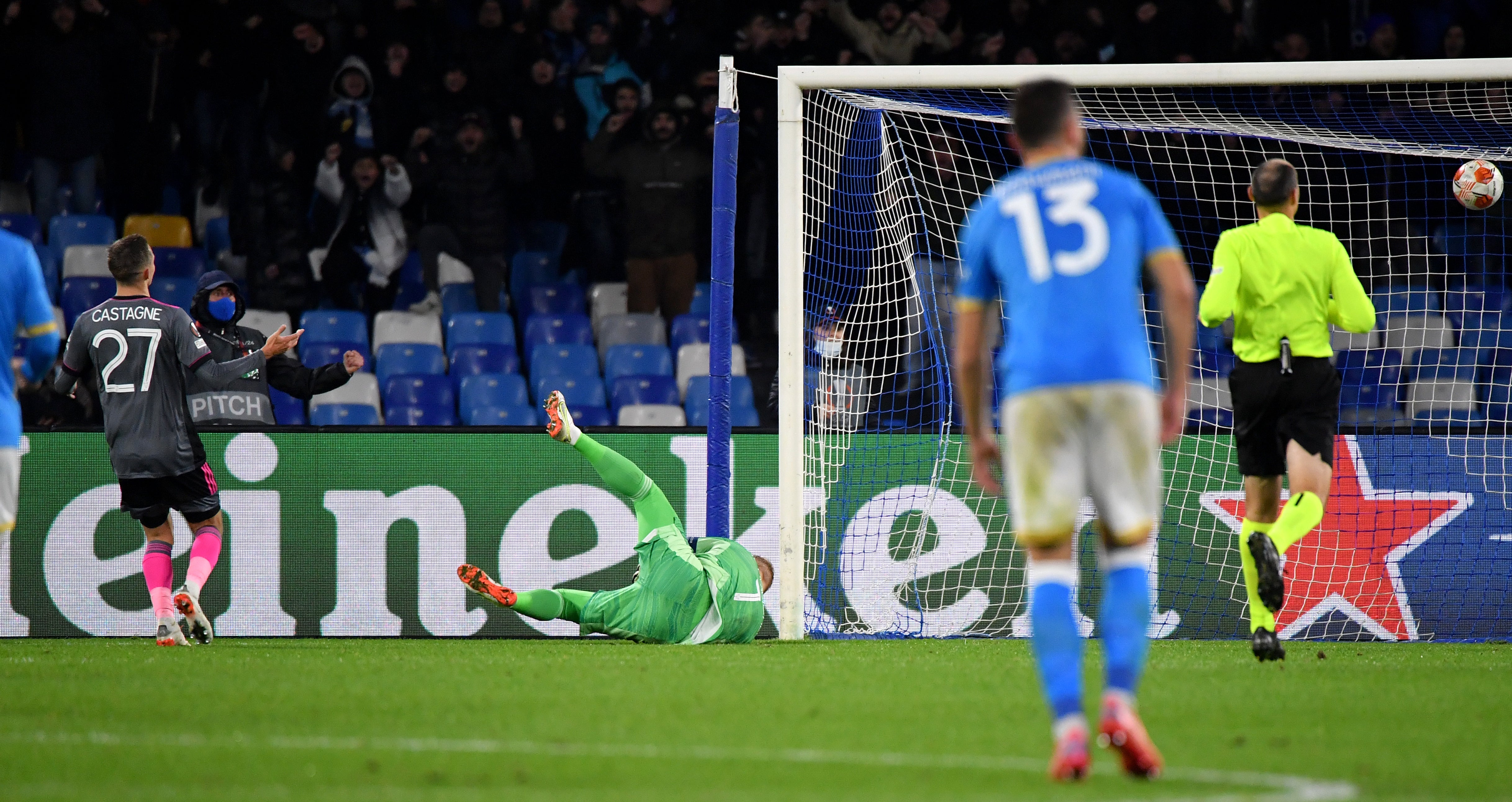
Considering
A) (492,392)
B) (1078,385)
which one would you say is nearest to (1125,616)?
(1078,385)

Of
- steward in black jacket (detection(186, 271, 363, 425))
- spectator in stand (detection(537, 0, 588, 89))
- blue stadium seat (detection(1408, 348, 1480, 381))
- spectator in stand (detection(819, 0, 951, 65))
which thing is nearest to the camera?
steward in black jacket (detection(186, 271, 363, 425))

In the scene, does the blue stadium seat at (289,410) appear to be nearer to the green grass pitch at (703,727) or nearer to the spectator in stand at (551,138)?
the spectator in stand at (551,138)

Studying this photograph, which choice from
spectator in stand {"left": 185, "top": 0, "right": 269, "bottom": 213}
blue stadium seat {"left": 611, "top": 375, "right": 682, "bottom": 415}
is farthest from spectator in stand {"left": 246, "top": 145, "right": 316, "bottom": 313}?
blue stadium seat {"left": 611, "top": 375, "right": 682, "bottom": 415}

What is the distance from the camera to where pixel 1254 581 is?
6.68 meters

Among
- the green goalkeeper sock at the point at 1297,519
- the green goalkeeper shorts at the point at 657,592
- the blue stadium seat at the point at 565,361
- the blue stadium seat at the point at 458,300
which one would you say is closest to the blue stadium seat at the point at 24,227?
the blue stadium seat at the point at 458,300

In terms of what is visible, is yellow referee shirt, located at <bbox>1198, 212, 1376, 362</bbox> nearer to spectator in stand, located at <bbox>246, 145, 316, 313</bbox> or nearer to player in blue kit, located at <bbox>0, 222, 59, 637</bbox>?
player in blue kit, located at <bbox>0, 222, 59, 637</bbox>

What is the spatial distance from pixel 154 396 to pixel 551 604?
2.12 m

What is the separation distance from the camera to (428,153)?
13.1 metres

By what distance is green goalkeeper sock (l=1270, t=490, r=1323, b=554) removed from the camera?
6.43 metres

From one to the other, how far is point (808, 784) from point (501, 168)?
32.7ft

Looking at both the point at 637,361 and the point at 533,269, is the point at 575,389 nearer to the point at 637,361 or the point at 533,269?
the point at 637,361

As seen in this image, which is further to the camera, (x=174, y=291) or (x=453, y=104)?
(x=453, y=104)

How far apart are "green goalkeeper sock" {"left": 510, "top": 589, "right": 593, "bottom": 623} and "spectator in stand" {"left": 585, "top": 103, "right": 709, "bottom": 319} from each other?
5.21 meters

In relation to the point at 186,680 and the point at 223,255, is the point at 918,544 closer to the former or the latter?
the point at 186,680
